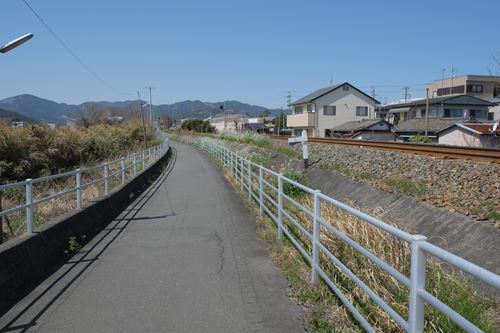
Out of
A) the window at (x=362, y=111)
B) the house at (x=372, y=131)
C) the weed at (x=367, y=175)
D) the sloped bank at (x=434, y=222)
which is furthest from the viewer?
the window at (x=362, y=111)

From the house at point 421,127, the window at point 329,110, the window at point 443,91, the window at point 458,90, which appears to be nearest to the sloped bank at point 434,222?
the house at point 421,127

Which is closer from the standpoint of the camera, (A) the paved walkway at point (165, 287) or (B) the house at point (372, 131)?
(A) the paved walkway at point (165, 287)

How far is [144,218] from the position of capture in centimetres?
1054

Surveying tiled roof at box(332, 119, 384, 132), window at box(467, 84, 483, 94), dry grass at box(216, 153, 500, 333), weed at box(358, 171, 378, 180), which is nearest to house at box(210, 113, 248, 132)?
tiled roof at box(332, 119, 384, 132)

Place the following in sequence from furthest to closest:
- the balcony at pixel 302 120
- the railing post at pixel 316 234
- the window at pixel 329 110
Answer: the balcony at pixel 302 120 → the window at pixel 329 110 → the railing post at pixel 316 234

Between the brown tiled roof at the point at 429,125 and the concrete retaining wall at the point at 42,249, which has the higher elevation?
the brown tiled roof at the point at 429,125

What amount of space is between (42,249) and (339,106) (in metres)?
59.8

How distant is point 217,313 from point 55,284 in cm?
231

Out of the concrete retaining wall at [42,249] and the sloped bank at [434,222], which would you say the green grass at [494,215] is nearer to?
the sloped bank at [434,222]

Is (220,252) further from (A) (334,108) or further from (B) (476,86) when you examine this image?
(B) (476,86)

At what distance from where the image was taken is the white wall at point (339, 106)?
62.8 metres

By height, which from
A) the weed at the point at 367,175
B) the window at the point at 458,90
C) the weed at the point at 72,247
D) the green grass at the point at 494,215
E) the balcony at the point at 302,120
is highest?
the window at the point at 458,90

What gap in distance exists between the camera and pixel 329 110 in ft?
207

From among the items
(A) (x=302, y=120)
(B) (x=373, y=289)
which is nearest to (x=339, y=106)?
(A) (x=302, y=120)
